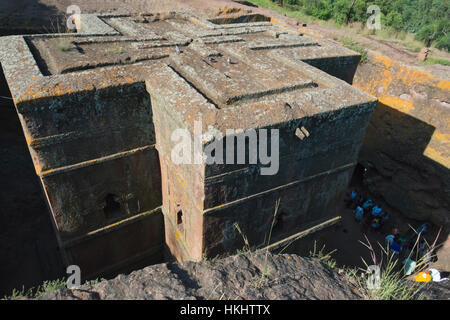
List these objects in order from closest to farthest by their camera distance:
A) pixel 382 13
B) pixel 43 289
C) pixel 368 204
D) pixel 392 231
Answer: pixel 43 289 < pixel 392 231 < pixel 368 204 < pixel 382 13

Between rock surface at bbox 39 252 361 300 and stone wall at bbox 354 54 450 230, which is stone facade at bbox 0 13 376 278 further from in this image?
stone wall at bbox 354 54 450 230

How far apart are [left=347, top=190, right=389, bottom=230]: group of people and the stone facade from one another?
378cm

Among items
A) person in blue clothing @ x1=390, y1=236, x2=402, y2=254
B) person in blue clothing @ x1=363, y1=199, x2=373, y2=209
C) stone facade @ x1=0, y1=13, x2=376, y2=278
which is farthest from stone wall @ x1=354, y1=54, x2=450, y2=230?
stone facade @ x1=0, y1=13, x2=376, y2=278

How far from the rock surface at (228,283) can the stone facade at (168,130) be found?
1.30 meters

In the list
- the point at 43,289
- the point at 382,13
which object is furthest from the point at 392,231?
the point at 382,13

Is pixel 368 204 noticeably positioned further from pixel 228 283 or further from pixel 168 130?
pixel 228 283

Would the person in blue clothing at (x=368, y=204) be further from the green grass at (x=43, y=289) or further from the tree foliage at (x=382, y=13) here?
the tree foliage at (x=382, y=13)

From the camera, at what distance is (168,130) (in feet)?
15.2

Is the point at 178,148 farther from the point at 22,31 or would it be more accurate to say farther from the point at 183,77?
the point at 22,31

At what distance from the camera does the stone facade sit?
167 inches

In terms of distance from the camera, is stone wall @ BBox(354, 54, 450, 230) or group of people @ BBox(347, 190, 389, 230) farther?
group of people @ BBox(347, 190, 389, 230)

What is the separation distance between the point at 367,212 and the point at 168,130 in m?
7.27

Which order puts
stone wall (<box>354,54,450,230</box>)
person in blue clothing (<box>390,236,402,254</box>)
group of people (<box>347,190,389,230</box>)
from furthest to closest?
group of people (<box>347,190,389,230</box>)
person in blue clothing (<box>390,236,402,254</box>)
stone wall (<box>354,54,450,230</box>)

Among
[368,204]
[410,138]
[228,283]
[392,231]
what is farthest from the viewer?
[368,204]
